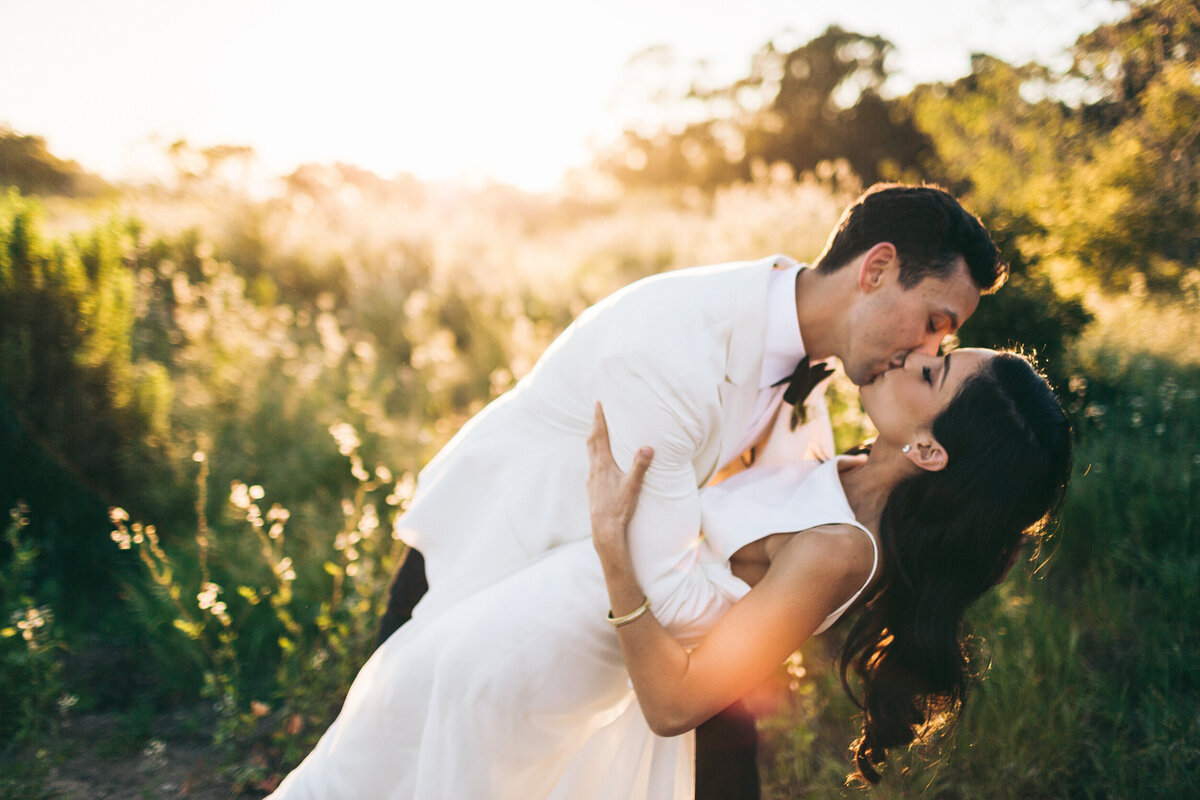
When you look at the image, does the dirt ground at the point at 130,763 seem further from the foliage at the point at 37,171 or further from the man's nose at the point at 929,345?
the foliage at the point at 37,171

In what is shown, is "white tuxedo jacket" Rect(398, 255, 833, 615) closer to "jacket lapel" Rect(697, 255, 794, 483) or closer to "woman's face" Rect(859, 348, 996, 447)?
"jacket lapel" Rect(697, 255, 794, 483)

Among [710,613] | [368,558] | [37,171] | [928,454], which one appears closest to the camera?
[710,613]

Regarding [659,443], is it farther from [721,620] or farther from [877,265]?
[877,265]

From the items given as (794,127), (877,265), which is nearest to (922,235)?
(877,265)

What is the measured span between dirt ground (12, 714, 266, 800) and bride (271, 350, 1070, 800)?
86 centimetres

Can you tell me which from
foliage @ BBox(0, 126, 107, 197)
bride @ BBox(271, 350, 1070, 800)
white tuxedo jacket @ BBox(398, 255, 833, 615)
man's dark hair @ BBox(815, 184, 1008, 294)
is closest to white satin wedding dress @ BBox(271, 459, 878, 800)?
bride @ BBox(271, 350, 1070, 800)

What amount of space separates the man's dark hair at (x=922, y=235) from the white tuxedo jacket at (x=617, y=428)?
0.97 ft

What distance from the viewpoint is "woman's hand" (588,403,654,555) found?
6.23 ft

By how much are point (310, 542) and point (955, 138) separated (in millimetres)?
6922

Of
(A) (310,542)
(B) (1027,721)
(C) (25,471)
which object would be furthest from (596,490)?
(C) (25,471)

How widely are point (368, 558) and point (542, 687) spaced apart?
1.69 meters

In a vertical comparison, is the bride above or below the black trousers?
above

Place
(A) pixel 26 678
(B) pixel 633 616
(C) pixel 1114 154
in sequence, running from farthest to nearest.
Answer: (C) pixel 1114 154
(A) pixel 26 678
(B) pixel 633 616

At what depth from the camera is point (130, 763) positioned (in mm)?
2943
